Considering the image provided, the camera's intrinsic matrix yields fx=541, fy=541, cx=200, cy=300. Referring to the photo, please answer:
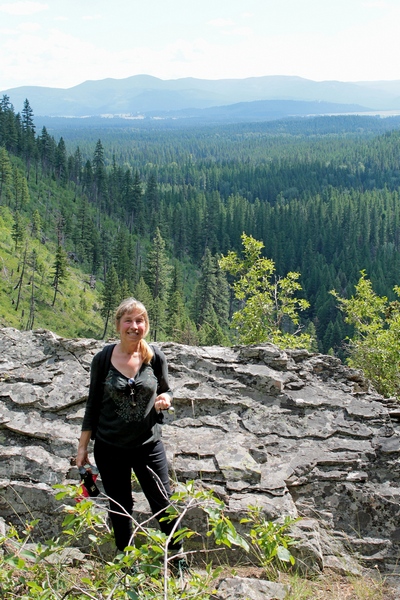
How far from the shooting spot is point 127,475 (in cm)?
525

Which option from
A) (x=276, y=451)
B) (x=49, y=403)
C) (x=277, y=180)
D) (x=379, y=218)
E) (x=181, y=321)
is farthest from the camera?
(x=277, y=180)

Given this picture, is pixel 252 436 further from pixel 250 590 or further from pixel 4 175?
pixel 4 175

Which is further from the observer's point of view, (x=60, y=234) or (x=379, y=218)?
(x=379, y=218)

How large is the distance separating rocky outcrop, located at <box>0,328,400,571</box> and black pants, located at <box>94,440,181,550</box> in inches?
47.8

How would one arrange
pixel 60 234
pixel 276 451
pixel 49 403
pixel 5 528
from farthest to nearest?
pixel 60 234
pixel 49 403
pixel 276 451
pixel 5 528

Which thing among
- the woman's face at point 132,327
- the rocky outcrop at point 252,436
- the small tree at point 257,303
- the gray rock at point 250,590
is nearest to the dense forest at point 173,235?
the small tree at point 257,303

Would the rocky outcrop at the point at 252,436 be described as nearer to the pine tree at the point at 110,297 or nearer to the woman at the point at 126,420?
the woman at the point at 126,420

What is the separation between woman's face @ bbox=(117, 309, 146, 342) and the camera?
5.17 meters

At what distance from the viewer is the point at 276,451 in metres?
7.43

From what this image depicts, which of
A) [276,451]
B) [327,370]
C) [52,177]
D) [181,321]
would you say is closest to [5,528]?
[276,451]

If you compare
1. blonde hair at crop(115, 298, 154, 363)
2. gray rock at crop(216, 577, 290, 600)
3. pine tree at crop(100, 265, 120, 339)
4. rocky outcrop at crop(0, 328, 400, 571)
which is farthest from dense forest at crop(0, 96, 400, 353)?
gray rock at crop(216, 577, 290, 600)

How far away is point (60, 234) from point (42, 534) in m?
83.8

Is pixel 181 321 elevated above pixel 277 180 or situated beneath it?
situated beneath

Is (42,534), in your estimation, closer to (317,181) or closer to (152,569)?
(152,569)
